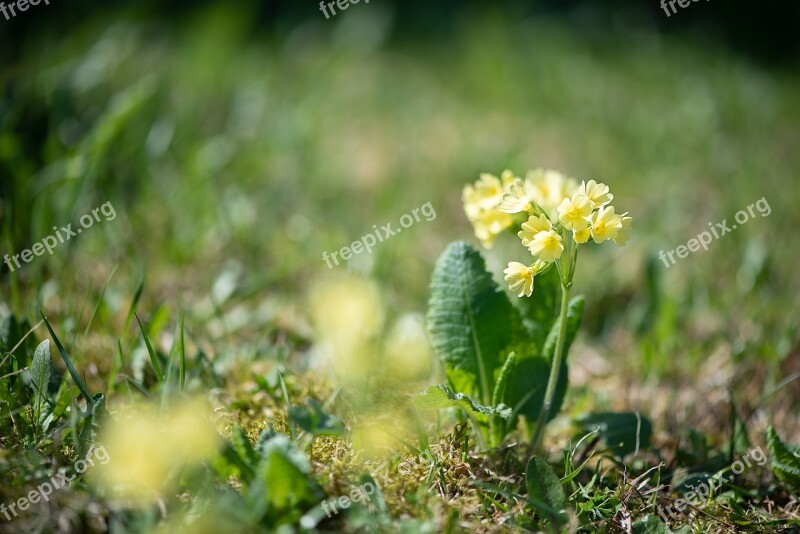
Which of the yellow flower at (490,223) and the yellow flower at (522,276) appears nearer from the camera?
the yellow flower at (522,276)

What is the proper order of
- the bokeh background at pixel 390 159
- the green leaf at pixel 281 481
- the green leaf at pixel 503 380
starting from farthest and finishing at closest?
1. the bokeh background at pixel 390 159
2. the green leaf at pixel 503 380
3. the green leaf at pixel 281 481

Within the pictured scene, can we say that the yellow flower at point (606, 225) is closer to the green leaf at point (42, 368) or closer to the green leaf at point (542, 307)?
the green leaf at point (542, 307)

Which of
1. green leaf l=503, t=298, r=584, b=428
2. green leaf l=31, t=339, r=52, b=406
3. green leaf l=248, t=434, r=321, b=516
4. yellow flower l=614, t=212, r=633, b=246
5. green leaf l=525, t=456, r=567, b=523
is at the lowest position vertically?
green leaf l=525, t=456, r=567, b=523

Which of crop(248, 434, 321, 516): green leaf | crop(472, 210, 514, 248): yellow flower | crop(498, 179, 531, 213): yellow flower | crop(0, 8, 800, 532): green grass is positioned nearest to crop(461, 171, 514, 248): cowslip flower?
crop(472, 210, 514, 248): yellow flower

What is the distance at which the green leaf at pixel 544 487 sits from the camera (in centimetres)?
145

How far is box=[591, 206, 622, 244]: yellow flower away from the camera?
145cm

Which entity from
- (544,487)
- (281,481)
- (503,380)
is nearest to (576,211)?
(503,380)

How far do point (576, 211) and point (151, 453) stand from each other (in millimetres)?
959

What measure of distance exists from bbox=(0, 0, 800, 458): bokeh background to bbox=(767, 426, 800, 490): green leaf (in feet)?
0.74

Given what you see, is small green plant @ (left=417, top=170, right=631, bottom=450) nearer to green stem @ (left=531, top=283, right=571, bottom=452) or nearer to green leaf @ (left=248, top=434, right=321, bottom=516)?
green stem @ (left=531, top=283, right=571, bottom=452)

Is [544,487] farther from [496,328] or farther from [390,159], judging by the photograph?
[390,159]

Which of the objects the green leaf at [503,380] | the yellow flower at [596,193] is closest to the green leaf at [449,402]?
the green leaf at [503,380]

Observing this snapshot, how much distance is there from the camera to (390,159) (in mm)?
3383

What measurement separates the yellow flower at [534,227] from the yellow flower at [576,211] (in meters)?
0.07
